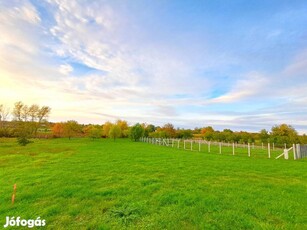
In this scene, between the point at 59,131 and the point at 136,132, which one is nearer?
the point at 136,132

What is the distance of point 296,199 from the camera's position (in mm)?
5945

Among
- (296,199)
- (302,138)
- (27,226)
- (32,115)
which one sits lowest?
(27,226)

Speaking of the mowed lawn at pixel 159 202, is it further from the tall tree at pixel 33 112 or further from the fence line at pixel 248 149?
the tall tree at pixel 33 112

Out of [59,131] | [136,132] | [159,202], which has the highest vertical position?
[136,132]

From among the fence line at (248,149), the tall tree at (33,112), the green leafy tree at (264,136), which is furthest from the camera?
the tall tree at (33,112)

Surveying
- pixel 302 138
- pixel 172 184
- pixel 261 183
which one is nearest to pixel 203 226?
pixel 172 184

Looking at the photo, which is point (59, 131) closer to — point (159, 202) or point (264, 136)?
point (264, 136)

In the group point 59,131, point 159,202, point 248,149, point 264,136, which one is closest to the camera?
point 159,202

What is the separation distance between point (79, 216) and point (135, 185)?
290cm

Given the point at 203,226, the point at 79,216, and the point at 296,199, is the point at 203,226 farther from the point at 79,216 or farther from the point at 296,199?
the point at 296,199

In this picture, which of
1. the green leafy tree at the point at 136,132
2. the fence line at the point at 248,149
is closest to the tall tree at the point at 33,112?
the green leafy tree at the point at 136,132

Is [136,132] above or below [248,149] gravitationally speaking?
above

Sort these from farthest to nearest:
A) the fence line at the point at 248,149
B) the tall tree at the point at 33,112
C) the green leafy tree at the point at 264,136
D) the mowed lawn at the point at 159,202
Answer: the tall tree at the point at 33,112, the green leafy tree at the point at 264,136, the fence line at the point at 248,149, the mowed lawn at the point at 159,202

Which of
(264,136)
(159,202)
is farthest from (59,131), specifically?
(159,202)
